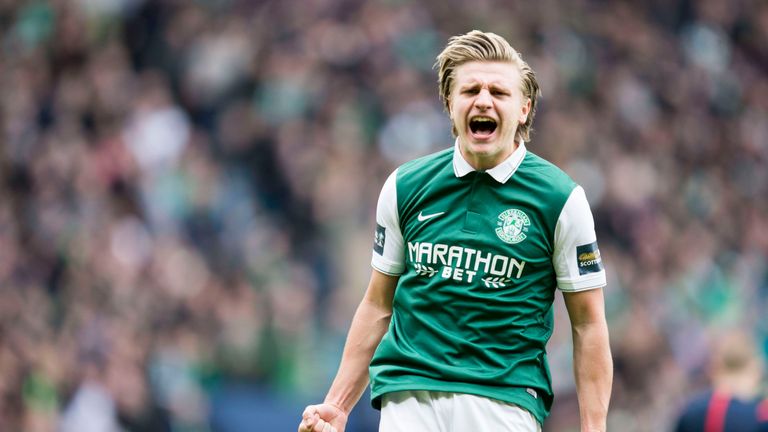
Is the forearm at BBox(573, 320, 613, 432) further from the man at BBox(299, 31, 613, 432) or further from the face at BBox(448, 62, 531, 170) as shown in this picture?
the face at BBox(448, 62, 531, 170)

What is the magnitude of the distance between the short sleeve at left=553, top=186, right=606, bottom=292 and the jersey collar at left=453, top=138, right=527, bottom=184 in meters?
0.23

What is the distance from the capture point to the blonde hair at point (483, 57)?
448 centimetres

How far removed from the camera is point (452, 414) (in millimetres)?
4371

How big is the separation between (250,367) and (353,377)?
617cm

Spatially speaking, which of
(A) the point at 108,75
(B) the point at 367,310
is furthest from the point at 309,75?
(B) the point at 367,310

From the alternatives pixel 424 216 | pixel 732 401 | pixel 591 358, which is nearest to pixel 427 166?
pixel 424 216

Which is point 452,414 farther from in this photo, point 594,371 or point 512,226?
point 512,226

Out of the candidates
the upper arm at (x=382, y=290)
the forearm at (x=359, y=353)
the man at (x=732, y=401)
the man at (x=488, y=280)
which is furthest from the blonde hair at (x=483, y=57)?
the man at (x=732, y=401)

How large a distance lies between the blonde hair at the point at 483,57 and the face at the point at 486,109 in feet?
0.07

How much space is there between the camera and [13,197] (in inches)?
490

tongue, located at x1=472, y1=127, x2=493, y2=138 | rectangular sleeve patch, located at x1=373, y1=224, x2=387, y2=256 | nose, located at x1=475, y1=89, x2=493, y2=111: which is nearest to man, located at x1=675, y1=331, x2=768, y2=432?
rectangular sleeve patch, located at x1=373, y1=224, x2=387, y2=256

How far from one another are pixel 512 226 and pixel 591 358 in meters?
0.50

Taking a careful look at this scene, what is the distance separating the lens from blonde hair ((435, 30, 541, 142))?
4480mm

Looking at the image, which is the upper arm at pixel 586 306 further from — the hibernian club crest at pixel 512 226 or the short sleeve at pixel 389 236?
the short sleeve at pixel 389 236
